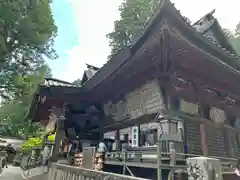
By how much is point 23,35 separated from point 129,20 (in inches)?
552

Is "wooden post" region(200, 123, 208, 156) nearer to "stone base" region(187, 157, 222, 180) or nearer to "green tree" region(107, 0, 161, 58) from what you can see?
"stone base" region(187, 157, 222, 180)

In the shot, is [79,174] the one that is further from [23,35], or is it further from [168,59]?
[23,35]

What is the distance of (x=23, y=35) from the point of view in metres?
17.8

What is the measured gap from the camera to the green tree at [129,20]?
88.4 ft

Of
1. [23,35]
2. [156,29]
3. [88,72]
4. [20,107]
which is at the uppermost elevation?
[23,35]

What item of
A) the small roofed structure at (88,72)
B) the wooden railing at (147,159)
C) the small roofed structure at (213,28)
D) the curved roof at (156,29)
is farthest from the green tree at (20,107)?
the small roofed structure at (213,28)

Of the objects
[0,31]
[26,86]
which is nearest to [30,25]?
[0,31]

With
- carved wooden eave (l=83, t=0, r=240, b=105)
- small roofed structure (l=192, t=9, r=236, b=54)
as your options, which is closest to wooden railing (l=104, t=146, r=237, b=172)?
carved wooden eave (l=83, t=0, r=240, b=105)

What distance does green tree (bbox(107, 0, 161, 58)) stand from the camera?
26.9 metres

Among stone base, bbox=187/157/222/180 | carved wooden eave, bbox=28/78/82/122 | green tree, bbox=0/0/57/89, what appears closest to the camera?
stone base, bbox=187/157/222/180

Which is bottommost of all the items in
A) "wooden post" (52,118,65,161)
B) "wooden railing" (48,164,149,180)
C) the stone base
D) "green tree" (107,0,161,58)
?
"wooden railing" (48,164,149,180)

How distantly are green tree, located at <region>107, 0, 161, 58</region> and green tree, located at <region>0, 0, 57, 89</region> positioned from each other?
9.30 m

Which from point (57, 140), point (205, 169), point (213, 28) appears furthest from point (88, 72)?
point (205, 169)

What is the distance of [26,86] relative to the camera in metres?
18.9
